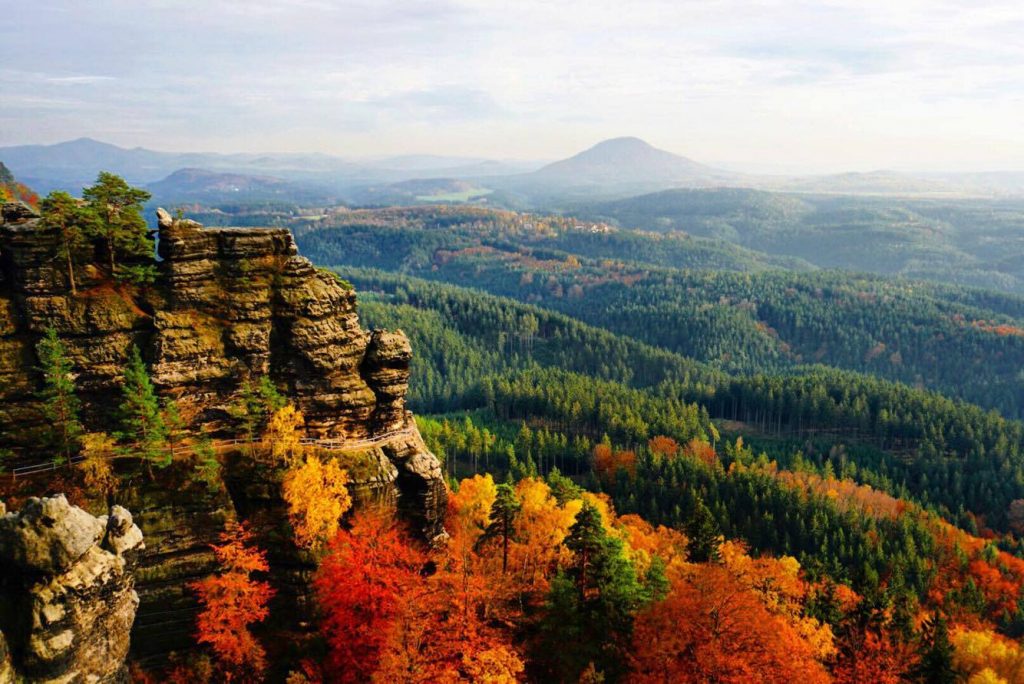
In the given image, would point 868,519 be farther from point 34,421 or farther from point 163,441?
point 34,421

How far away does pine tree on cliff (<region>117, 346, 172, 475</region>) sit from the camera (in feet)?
168

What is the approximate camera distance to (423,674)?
44.8m

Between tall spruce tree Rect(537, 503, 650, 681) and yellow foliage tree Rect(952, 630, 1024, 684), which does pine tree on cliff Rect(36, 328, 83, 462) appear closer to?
tall spruce tree Rect(537, 503, 650, 681)

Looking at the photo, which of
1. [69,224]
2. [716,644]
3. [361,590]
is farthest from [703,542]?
[69,224]

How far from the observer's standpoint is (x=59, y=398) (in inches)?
1978

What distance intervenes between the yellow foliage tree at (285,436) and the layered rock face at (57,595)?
66.5 ft

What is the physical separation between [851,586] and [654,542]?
90.2 ft

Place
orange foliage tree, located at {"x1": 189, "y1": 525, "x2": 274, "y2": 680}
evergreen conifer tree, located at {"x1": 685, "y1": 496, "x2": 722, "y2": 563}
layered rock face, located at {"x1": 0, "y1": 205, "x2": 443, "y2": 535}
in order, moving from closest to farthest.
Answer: orange foliage tree, located at {"x1": 189, "y1": 525, "x2": 274, "y2": 680} → layered rock face, located at {"x1": 0, "y1": 205, "x2": 443, "y2": 535} → evergreen conifer tree, located at {"x1": 685, "y1": 496, "x2": 722, "y2": 563}

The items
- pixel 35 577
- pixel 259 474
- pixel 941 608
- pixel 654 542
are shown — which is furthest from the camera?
pixel 941 608

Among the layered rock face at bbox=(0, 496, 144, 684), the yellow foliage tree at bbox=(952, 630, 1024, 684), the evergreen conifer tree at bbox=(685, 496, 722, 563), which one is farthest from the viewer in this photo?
the evergreen conifer tree at bbox=(685, 496, 722, 563)

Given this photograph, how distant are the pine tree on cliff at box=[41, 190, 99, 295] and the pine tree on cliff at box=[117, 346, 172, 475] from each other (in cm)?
792

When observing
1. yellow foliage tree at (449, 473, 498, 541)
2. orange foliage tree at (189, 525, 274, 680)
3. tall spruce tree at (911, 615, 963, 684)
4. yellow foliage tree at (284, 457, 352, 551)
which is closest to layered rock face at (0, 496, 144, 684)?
orange foliage tree at (189, 525, 274, 680)

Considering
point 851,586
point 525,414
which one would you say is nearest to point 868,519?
point 851,586

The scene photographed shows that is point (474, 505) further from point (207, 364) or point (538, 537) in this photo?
point (207, 364)
